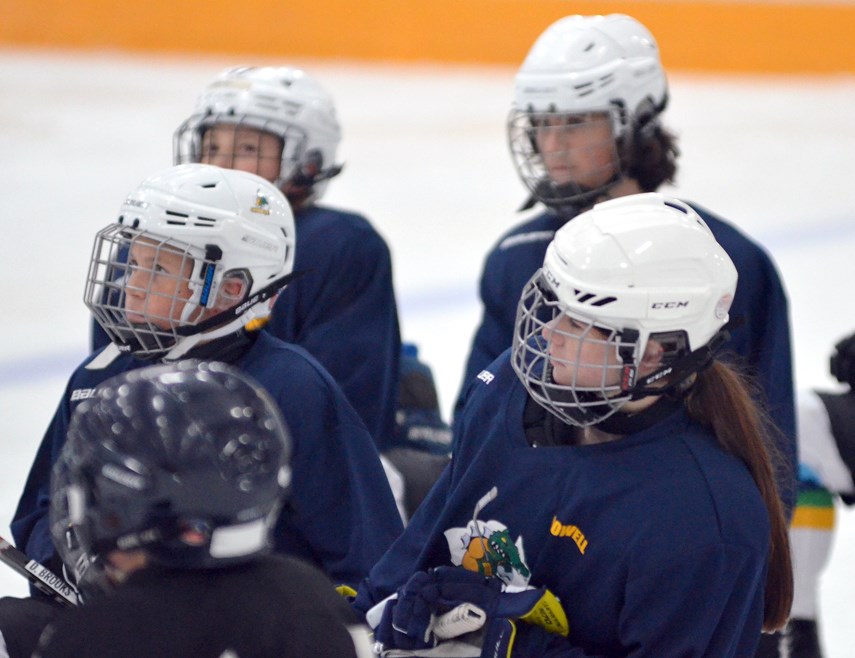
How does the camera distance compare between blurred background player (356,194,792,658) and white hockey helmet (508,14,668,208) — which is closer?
blurred background player (356,194,792,658)

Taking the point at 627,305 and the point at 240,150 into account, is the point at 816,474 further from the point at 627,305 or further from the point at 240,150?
the point at 240,150

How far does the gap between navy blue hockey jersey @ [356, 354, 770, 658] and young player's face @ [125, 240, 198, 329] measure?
496mm

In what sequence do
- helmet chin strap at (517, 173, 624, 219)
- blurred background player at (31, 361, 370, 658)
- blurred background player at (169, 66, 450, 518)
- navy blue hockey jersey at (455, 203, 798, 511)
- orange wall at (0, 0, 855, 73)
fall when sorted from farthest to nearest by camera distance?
orange wall at (0, 0, 855, 73) < blurred background player at (169, 66, 450, 518) < helmet chin strap at (517, 173, 624, 219) < navy blue hockey jersey at (455, 203, 798, 511) < blurred background player at (31, 361, 370, 658)

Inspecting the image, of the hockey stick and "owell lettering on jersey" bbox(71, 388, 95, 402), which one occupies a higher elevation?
"owell lettering on jersey" bbox(71, 388, 95, 402)

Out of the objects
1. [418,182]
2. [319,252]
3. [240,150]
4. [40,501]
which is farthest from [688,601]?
[418,182]

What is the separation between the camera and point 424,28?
957 cm

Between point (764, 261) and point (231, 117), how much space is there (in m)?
1.15

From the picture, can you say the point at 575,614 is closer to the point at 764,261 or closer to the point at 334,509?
the point at 334,509

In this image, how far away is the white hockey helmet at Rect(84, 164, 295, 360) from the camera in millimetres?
1953

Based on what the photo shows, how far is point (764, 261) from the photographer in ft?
7.95

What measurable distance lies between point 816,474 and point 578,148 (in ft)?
2.63

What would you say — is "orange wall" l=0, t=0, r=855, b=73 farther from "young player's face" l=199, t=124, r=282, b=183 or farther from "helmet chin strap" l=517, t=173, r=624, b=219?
"helmet chin strap" l=517, t=173, r=624, b=219

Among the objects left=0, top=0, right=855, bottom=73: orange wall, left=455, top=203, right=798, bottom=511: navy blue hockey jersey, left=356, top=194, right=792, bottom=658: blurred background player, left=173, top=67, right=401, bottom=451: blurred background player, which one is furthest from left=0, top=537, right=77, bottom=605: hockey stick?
left=0, top=0, right=855, bottom=73: orange wall

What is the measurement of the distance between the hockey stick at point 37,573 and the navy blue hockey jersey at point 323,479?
0.45ft
